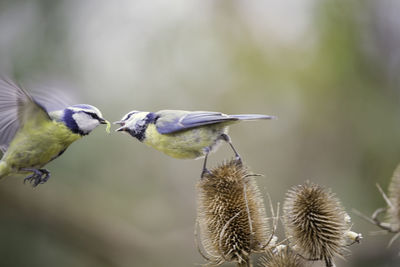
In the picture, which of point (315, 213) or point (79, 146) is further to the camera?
point (79, 146)

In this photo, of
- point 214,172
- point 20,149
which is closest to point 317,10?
point 214,172

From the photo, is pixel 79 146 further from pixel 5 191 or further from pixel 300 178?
pixel 300 178

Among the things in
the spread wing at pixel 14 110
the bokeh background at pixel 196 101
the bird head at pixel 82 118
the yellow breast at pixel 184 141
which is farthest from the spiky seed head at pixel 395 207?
the bokeh background at pixel 196 101

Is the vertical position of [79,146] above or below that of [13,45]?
below

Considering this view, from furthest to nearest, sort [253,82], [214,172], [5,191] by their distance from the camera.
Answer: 1. [253,82]
2. [5,191]
3. [214,172]

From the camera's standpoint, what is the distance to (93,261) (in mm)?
8656

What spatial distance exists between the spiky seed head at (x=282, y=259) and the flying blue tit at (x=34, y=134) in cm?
171

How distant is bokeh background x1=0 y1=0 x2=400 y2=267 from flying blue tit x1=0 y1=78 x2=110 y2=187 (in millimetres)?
4662

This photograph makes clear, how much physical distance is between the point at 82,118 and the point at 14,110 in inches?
20.9

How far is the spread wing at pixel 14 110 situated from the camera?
125 inches

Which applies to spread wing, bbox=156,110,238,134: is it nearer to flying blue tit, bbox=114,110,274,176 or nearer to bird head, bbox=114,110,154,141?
flying blue tit, bbox=114,110,274,176

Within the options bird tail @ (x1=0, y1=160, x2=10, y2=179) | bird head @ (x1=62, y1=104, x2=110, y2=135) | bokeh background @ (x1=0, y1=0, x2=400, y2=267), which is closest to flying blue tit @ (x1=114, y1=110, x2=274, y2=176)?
bird head @ (x1=62, y1=104, x2=110, y2=135)

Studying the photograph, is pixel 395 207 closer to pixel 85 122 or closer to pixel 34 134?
pixel 85 122

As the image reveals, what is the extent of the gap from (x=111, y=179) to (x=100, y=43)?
2.78 metres
